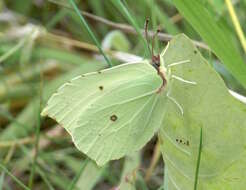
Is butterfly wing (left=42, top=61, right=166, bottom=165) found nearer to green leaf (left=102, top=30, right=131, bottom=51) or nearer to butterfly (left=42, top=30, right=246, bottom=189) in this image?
butterfly (left=42, top=30, right=246, bottom=189)

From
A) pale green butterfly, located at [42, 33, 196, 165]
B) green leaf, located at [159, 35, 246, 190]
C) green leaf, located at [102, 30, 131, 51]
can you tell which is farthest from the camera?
green leaf, located at [102, 30, 131, 51]

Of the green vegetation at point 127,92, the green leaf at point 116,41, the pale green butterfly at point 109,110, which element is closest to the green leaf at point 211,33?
the green vegetation at point 127,92

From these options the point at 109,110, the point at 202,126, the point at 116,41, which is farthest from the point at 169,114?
the point at 116,41

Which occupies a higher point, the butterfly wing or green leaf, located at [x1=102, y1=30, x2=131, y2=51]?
the butterfly wing

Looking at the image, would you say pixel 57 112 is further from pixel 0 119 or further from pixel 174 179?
pixel 0 119

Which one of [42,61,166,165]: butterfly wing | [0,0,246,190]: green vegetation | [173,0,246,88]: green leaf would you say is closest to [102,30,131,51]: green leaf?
[0,0,246,190]: green vegetation

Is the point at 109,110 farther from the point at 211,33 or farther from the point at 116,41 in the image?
the point at 116,41

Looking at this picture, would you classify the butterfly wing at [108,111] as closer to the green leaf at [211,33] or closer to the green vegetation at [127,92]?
the green vegetation at [127,92]
